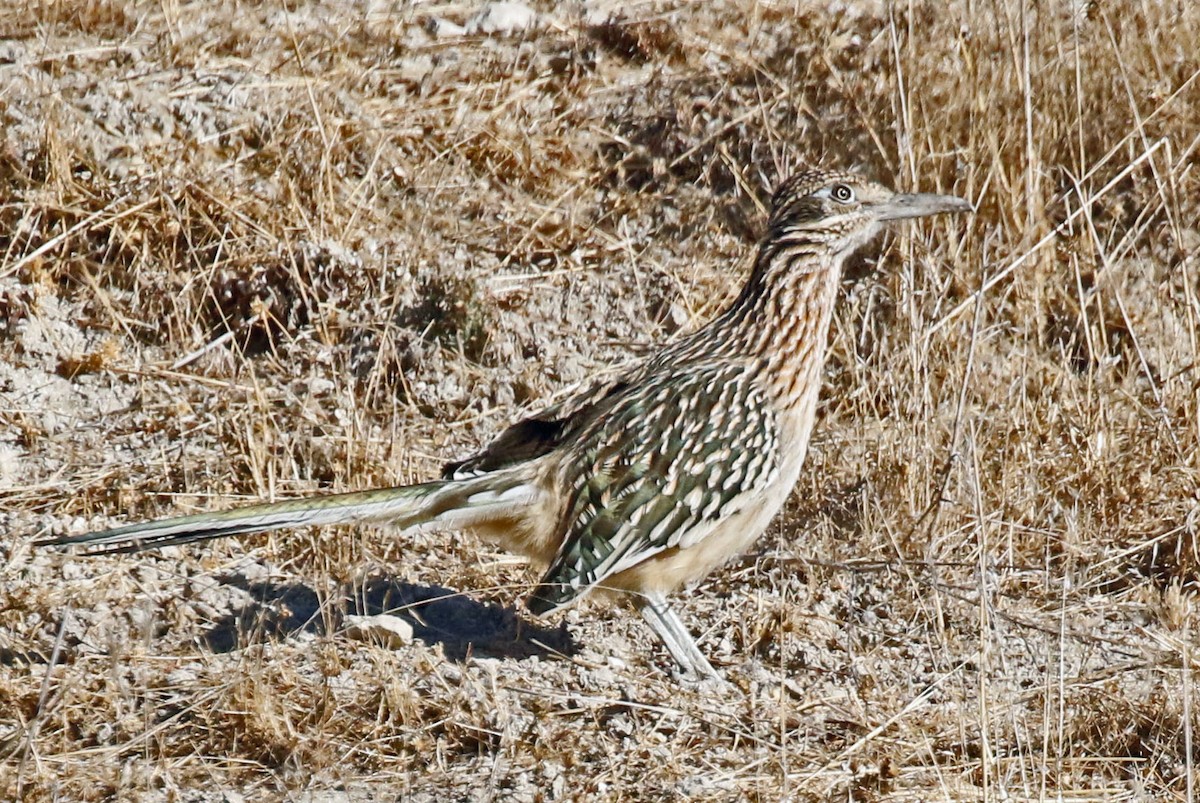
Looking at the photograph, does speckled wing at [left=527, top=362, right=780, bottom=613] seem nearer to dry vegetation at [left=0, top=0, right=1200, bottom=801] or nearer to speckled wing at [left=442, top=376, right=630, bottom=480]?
speckled wing at [left=442, top=376, right=630, bottom=480]

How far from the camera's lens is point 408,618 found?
570 centimetres

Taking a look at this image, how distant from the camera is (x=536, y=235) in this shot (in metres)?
7.40

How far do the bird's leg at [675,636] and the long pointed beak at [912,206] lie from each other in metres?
1.54

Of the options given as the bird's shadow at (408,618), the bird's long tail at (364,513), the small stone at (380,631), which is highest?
the bird's long tail at (364,513)

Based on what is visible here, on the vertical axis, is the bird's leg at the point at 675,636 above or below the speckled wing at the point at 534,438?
below

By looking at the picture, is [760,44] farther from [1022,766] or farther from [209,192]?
[1022,766]

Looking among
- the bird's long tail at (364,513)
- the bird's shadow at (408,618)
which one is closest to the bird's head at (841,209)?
the bird's long tail at (364,513)

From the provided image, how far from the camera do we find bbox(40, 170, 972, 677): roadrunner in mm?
5324

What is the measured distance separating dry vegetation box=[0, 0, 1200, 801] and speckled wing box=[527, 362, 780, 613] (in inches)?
17.1

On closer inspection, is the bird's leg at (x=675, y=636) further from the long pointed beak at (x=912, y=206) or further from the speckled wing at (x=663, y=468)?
the long pointed beak at (x=912, y=206)

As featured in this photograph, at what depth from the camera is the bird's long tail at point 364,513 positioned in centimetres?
484

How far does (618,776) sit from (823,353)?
1.79 metres

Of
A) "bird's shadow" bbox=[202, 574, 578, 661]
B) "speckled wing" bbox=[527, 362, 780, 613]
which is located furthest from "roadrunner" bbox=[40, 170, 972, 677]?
"bird's shadow" bbox=[202, 574, 578, 661]

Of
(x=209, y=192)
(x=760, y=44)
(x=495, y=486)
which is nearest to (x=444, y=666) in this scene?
(x=495, y=486)
